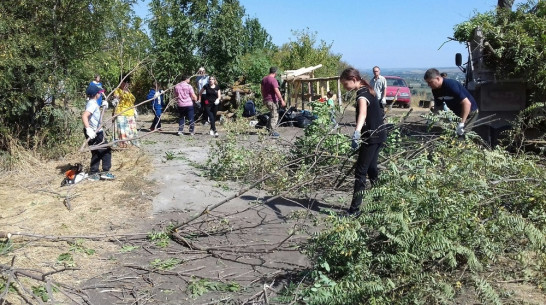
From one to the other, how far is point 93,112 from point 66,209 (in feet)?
6.11

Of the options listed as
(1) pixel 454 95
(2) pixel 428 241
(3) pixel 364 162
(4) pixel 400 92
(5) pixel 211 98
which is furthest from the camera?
(4) pixel 400 92

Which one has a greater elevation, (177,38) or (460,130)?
(177,38)

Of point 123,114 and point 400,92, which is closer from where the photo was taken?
point 123,114

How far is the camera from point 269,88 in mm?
12469

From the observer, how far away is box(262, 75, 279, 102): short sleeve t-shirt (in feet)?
40.8

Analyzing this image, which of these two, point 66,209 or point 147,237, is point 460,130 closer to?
point 147,237

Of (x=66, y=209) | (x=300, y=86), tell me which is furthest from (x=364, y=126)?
(x=300, y=86)

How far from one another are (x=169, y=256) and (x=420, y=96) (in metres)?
26.2

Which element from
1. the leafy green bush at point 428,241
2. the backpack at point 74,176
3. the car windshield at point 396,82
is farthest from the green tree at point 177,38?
the leafy green bush at point 428,241

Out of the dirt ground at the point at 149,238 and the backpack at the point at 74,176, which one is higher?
the backpack at the point at 74,176

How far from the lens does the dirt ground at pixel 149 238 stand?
4566 mm

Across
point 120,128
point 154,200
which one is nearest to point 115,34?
point 120,128

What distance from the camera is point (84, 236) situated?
215 inches

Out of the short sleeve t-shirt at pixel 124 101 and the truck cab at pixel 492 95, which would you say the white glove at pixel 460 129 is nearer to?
the truck cab at pixel 492 95
